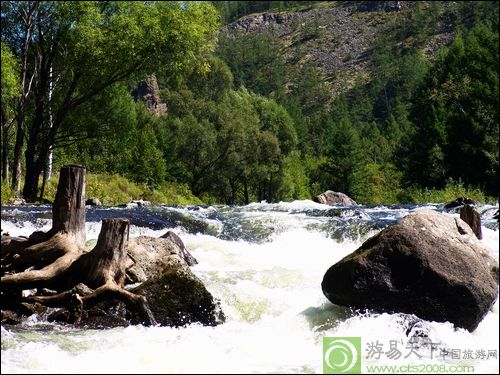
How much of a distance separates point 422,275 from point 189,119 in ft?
119

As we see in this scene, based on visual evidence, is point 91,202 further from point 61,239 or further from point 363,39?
point 363,39

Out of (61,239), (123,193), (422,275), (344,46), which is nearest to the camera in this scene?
(422,275)

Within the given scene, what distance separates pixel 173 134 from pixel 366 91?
101m

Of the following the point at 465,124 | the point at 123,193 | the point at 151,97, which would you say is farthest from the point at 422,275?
the point at 151,97

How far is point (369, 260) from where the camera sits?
8.19 metres

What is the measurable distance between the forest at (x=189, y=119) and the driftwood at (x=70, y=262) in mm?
11893

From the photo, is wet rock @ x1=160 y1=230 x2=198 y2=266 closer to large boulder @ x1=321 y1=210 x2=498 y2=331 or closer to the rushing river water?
the rushing river water

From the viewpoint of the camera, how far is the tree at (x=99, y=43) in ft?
73.2

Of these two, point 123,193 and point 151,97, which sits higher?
point 151,97

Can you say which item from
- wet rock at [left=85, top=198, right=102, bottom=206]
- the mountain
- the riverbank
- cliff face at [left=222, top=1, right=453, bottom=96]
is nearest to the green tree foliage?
the riverbank

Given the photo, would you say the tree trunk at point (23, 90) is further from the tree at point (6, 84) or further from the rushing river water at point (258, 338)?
the rushing river water at point (258, 338)

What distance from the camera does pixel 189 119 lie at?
4316cm

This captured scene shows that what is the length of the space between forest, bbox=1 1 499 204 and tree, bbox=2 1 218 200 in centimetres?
5

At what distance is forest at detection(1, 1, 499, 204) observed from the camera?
74.6 feet
